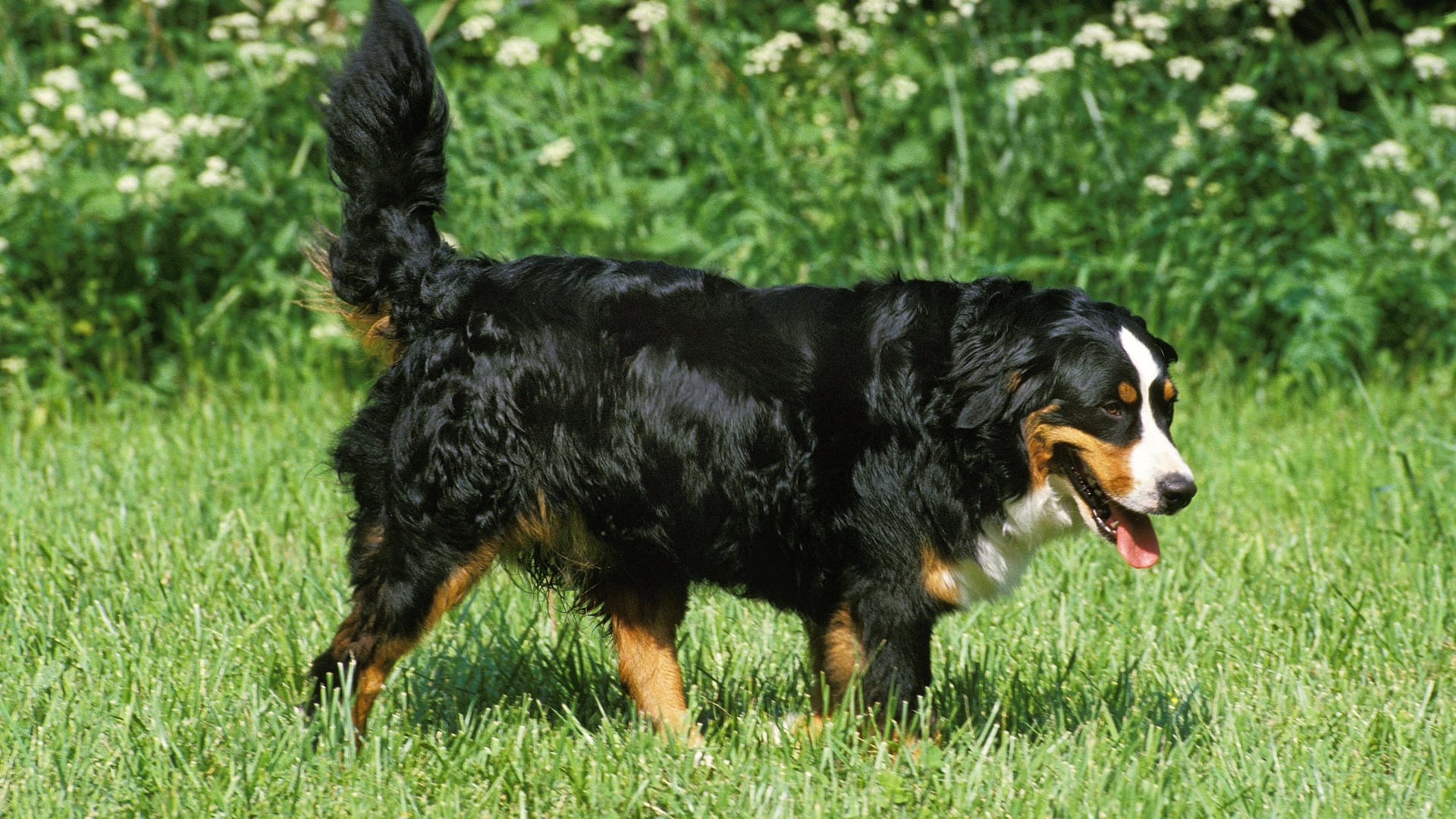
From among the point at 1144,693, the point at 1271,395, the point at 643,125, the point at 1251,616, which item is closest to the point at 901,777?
the point at 1144,693

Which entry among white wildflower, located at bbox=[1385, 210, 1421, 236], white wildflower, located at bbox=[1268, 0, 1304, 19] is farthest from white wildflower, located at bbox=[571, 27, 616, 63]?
white wildflower, located at bbox=[1385, 210, 1421, 236]

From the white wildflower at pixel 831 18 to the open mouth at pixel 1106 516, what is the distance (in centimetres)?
425

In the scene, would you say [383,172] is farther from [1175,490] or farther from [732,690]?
[1175,490]

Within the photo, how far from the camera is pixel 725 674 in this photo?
381 cm

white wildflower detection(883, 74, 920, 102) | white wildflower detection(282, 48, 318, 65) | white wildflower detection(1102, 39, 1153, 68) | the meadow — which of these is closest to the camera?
the meadow

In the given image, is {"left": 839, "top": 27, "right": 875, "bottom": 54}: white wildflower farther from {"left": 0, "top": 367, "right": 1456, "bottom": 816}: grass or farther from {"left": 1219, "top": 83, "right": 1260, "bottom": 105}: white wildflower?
{"left": 0, "top": 367, "right": 1456, "bottom": 816}: grass

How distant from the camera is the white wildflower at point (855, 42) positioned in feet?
22.9

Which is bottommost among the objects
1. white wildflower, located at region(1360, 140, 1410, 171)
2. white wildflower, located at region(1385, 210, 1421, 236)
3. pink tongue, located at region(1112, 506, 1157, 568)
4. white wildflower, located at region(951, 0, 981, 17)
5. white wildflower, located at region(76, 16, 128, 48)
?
white wildflower, located at region(1385, 210, 1421, 236)

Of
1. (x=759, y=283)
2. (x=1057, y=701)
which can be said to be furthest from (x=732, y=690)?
(x=759, y=283)

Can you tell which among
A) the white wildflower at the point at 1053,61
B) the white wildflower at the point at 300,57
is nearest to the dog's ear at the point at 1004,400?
the white wildflower at the point at 1053,61

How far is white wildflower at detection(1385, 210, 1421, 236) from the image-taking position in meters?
6.55

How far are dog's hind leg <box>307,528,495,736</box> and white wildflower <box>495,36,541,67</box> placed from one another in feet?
12.8

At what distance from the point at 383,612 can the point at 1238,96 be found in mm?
4966

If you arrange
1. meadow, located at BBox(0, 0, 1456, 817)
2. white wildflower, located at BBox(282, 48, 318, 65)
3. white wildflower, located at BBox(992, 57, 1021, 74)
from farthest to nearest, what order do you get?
white wildflower, located at BBox(992, 57, 1021, 74)
white wildflower, located at BBox(282, 48, 318, 65)
meadow, located at BBox(0, 0, 1456, 817)
